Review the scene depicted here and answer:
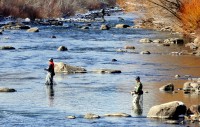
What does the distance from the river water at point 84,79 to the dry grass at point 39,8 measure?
71.9 ft

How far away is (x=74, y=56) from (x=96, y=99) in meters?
22.4

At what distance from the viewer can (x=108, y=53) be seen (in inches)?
2361

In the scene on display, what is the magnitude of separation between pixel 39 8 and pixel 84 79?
6110 centimetres

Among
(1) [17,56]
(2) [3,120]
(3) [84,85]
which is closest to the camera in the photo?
(2) [3,120]

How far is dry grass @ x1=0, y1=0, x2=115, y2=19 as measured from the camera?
325 ft

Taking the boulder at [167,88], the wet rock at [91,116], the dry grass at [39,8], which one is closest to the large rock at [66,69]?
the boulder at [167,88]

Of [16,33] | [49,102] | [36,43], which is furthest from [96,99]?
[16,33]

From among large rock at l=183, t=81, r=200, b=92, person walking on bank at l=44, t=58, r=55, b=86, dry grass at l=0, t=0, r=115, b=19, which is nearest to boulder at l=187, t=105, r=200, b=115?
large rock at l=183, t=81, r=200, b=92

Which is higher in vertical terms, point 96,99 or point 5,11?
point 5,11

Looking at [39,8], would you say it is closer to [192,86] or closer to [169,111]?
[192,86]

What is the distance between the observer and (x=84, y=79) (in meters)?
43.7

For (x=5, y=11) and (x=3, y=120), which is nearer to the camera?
(x=3, y=120)

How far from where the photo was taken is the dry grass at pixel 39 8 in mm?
99062

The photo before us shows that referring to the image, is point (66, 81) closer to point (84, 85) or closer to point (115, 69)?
point (84, 85)
